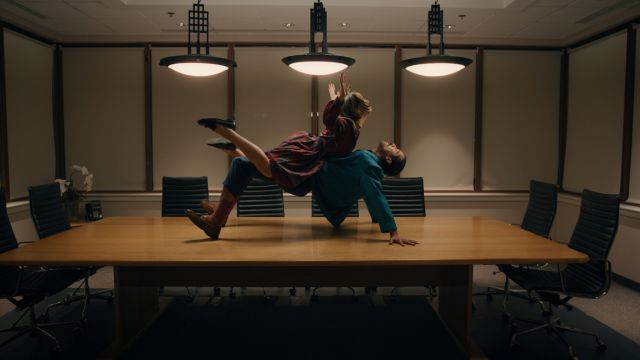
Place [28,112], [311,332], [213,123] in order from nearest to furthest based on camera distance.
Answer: [213,123] < [311,332] < [28,112]

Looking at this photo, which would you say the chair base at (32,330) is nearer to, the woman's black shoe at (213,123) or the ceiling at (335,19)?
the woman's black shoe at (213,123)

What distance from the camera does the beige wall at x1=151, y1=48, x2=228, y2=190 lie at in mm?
6262

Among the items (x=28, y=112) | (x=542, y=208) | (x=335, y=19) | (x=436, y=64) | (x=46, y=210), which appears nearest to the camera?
(x=436, y=64)

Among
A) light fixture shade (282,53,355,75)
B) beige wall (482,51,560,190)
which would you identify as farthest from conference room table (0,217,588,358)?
beige wall (482,51,560,190)

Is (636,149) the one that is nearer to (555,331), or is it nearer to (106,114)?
(555,331)

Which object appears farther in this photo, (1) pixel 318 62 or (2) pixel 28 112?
(2) pixel 28 112

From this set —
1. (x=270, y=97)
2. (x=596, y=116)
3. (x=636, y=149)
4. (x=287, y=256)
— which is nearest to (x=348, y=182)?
(x=287, y=256)

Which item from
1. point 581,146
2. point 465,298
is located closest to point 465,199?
point 581,146

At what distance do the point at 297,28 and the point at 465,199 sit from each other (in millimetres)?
3154

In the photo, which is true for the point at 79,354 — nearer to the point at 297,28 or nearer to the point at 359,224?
the point at 359,224

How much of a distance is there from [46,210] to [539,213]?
4.36 metres

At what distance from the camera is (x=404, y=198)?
4.65m

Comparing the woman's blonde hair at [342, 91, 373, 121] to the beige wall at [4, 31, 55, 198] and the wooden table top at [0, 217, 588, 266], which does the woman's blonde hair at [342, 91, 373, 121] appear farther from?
the beige wall at [4, 31, 55, 198]

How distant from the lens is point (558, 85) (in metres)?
6.39
